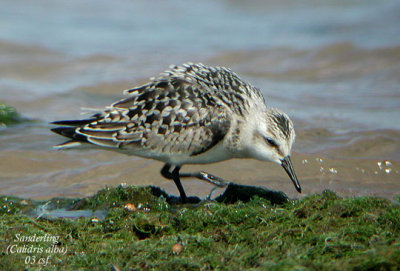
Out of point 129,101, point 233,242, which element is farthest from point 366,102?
point 233,242

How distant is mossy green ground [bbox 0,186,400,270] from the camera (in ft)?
14.4

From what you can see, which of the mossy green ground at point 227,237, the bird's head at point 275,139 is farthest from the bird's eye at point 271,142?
the mossy green ground at point 227,237

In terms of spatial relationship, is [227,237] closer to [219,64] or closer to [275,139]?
[275,139]

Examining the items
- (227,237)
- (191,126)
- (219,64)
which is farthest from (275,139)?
(219,64)

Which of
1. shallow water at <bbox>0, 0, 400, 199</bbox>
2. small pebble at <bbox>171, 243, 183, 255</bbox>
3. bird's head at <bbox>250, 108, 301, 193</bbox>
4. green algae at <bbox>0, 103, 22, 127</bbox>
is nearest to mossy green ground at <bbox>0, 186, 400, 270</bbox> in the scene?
small pebble at <bbox>171, 243, 183, 255</bbox>

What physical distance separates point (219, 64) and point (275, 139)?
8.19 metres

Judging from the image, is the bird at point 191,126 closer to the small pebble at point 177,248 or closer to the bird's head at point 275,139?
the bird's head at point 275,139

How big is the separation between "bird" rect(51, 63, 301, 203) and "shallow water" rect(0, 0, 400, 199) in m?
1.04

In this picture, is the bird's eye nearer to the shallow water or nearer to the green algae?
the shallow water

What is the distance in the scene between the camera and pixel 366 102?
1197 centimetres

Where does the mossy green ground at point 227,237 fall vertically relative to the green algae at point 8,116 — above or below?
above

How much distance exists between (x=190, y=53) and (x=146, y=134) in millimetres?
8613

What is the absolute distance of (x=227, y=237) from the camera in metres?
4.94

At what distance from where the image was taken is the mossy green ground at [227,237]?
4375 mm
